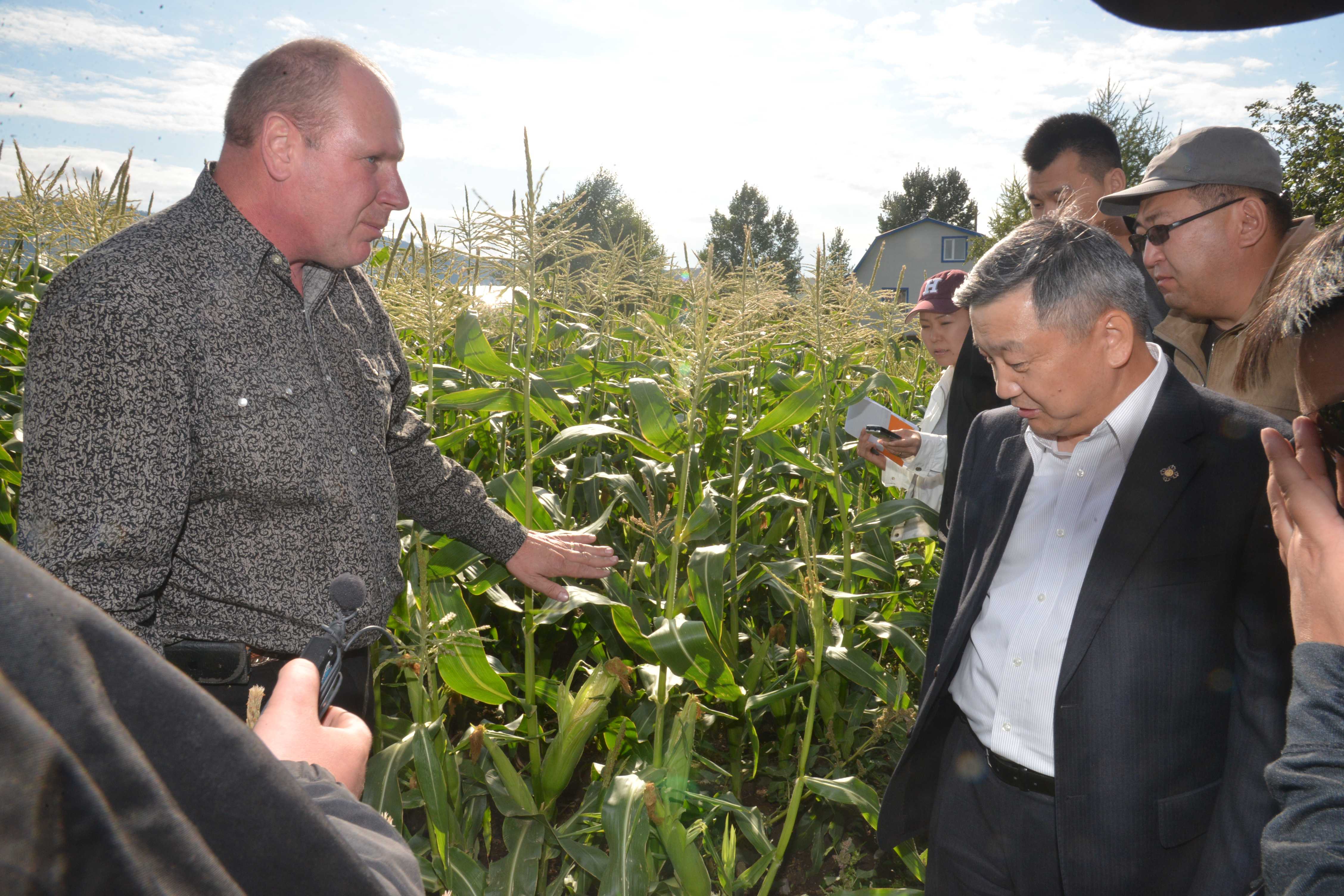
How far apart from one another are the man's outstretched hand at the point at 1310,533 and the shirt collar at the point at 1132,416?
28.1 inches

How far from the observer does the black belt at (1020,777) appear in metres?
1.75

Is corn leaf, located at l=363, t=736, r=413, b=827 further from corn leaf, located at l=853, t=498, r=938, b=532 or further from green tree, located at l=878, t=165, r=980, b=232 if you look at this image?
green tree, located at l=878, t=165, r=980, b=232

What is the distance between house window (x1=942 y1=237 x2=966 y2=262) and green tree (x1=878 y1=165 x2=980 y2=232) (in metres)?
16.3

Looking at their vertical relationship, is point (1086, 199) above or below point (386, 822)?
above

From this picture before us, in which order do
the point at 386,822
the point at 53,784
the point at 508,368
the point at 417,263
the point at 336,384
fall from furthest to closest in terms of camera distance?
the point at 417,263
the point at 508,368
the point at 336,384
the point at 386,822
the point at 53,784

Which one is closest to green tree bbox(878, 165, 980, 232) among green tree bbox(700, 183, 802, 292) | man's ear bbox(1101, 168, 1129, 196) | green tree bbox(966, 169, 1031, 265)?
green tree bbox(700, 183, 802, 292)

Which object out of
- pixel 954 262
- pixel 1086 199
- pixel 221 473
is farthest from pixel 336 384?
pixel 954 262

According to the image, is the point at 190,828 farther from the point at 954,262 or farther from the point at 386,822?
the point at 954,262

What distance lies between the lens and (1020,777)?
1.79 metres

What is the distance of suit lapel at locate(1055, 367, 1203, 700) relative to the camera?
167 centimetres

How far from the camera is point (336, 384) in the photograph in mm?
1822

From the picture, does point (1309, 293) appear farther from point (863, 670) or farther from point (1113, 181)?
point (1113, 181)

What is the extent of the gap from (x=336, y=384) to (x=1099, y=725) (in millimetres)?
1836

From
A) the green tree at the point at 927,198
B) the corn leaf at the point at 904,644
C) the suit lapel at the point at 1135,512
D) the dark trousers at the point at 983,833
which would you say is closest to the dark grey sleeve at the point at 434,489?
the corn leaf at the point at 904,644
